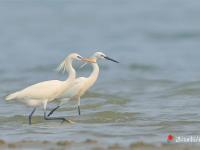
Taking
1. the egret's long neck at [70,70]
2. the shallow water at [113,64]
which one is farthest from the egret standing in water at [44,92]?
the shallow water at [113,64]

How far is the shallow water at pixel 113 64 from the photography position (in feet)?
40.5

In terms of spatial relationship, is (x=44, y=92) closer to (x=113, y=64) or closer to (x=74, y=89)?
(x=74, y=89)

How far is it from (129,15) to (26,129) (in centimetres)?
2712

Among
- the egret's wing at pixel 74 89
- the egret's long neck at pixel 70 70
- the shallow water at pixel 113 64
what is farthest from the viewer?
the egret's wing at pixel 74 89

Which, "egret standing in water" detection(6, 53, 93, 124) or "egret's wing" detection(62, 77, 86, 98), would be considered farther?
"egret's wing" detection(62, 77, 86, 98)

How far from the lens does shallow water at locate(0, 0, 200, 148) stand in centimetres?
1234

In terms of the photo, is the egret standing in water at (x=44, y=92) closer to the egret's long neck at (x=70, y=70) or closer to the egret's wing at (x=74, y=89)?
the egret's long neck at (x=70, y=70)

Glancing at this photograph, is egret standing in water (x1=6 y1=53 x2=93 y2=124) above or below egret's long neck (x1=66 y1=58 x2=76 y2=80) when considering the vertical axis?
below

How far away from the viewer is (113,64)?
24844 millimetres

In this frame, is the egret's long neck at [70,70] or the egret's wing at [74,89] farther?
the egret's wing at [74,89]

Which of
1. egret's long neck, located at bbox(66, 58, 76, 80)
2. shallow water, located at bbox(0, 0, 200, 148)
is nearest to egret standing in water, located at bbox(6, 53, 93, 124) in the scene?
egret's long neck, located at bbox(66, 58, 76, 80)

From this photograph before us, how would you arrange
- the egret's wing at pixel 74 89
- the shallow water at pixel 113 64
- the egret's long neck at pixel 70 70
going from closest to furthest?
1. the shallow water at pixel 113 64
2. the egret's long neck at pixel 70 70
3. the egret's wing at pixel 74 89

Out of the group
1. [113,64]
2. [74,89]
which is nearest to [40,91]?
[74,89]

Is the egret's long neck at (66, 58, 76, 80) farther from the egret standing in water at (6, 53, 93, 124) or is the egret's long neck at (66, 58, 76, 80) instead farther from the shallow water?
the shallow water
